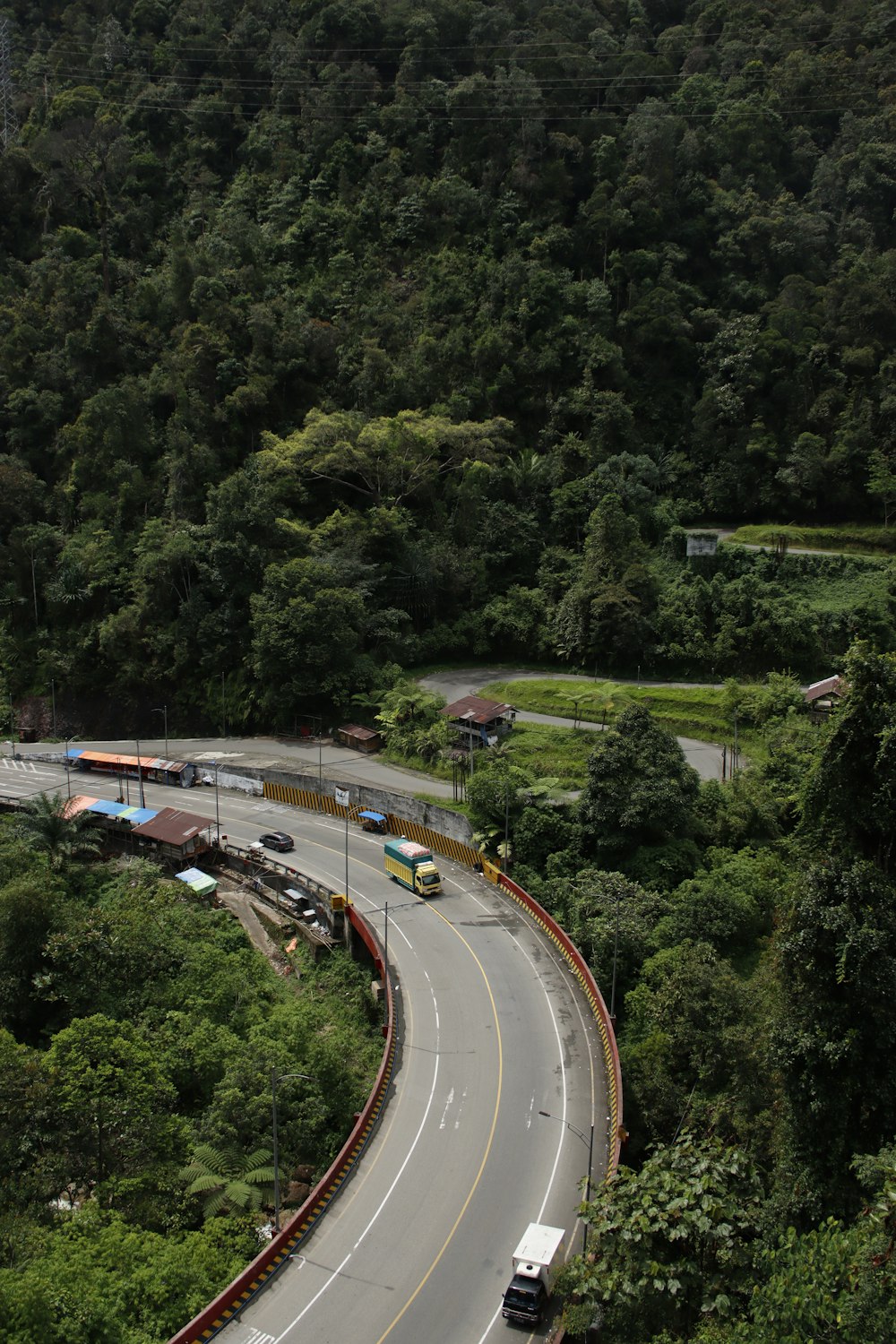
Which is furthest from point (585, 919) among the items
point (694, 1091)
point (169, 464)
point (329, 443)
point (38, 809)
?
point (169, 464)

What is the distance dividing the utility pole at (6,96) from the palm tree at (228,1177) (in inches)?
3794

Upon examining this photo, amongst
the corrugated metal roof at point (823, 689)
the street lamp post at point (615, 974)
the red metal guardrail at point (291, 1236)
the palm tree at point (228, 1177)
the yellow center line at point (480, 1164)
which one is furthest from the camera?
the corrugated metal roof at point (823, 689)

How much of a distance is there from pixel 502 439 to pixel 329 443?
460 inches

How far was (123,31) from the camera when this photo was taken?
102375mm

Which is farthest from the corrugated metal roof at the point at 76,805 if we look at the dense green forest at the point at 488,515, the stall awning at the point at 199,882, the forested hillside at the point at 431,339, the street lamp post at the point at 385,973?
the street lamp post at the point at 385,973

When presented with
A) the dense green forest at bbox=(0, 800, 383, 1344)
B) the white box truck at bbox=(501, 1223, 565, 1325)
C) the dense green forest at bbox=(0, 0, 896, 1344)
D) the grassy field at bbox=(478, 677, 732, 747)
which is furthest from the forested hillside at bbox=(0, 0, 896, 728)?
the white box truck at bbox=(501, 1223, 565, 1325)

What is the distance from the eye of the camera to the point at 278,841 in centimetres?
4775

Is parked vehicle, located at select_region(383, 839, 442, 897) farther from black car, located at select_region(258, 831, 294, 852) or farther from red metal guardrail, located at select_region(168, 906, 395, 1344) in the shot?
red metal guardrail, located at select_region(168, 906, 395, 1344)

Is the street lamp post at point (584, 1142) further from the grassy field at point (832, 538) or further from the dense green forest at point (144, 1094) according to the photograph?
the grassy field at point (832, 538)

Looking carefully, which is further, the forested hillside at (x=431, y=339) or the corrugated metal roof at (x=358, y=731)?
the forested hillside at (x=431, y=339)

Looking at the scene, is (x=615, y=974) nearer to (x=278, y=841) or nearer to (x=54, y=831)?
(x=278, y=841)

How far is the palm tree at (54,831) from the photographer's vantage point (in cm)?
4659

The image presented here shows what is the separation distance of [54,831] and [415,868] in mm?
17228

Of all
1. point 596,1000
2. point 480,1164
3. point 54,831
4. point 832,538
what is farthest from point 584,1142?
point 832,538
